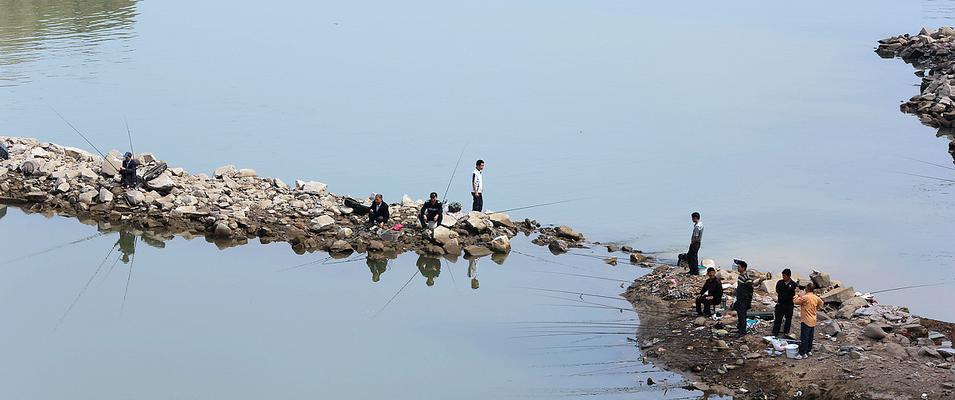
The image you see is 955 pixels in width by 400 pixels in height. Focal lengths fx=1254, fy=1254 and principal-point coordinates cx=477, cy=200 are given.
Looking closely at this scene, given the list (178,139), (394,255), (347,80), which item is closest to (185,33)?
(347,80)

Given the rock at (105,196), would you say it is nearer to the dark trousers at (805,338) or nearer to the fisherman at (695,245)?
the fisherman at (695,245)

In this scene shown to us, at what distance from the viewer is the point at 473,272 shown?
22.4 m

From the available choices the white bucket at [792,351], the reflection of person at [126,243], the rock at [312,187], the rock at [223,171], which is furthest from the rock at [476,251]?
the white bucket at [792,351]

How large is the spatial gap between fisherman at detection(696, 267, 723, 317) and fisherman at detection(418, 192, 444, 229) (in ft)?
19.9

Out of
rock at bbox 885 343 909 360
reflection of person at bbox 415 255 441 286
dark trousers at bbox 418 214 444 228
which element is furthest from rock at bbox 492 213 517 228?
rock at bbox 885 343 909 360

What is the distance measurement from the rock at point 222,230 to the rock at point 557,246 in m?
5.95

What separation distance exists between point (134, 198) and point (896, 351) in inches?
564

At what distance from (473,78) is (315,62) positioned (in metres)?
5.90

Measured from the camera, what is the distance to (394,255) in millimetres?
22625

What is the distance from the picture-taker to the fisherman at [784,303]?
16641mm

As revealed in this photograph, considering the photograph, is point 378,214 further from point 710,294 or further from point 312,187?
point 710,294

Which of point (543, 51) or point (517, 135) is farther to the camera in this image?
point (543, 51)

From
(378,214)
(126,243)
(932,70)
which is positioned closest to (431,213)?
(378,214)

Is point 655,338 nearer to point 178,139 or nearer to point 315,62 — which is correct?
point 178,139
